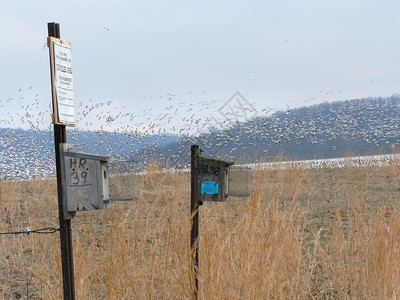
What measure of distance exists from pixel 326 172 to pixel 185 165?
5169 millimetres

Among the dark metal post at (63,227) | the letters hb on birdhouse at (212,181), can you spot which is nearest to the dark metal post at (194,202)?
the letters hb on birdhouse at (212,181)

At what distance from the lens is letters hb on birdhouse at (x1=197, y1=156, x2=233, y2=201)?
2.64 meters

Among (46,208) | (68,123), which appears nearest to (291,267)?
(68,123)

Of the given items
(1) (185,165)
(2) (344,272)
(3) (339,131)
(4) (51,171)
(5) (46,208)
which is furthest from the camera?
(3) (339,131)

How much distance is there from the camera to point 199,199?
266 centimetres

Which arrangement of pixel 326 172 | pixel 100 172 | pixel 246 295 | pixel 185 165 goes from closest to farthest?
pixel 100 172
pixel 246 295
pixel 185 165
pixel 326 172

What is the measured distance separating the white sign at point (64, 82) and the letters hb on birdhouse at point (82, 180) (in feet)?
0.51

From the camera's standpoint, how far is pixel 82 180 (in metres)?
2.36

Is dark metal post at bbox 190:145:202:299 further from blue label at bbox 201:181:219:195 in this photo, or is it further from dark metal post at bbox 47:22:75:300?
dark metal post at bbox 47:22:75:300

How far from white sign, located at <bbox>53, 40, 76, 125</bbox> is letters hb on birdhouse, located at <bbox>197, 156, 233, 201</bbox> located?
0.74 metres

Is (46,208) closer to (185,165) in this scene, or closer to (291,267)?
(185,165)

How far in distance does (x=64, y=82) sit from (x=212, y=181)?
938 mm

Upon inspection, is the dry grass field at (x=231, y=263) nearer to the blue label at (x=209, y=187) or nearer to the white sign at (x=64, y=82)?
the blue label at (x=209, y=187)

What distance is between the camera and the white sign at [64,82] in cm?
235
